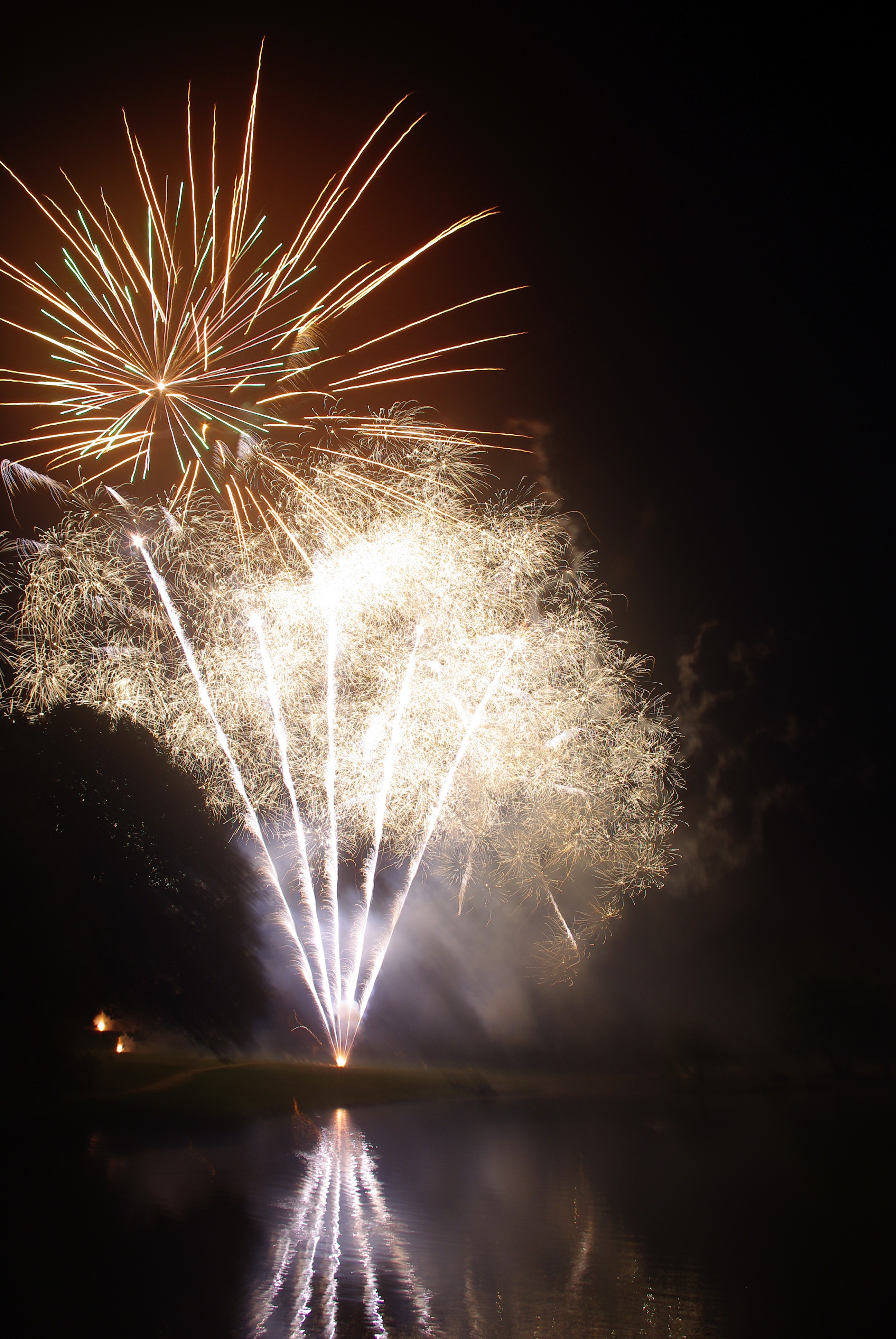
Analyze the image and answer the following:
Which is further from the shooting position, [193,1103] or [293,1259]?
[193,1103]

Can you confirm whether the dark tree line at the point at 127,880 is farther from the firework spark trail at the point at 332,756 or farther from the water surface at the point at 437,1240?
the water surface at the point at 437,1240

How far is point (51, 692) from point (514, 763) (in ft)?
36.6

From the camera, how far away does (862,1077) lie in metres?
61.8

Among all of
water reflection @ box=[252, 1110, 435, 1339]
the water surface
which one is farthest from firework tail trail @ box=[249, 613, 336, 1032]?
water reflection @ box=[252, 1110, 435, 1339]

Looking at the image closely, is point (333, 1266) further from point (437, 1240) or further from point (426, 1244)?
point (437, 1240)

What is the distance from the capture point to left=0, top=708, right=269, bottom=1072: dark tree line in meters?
15.0

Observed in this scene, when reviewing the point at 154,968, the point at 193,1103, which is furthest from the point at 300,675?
the point at 193,1103

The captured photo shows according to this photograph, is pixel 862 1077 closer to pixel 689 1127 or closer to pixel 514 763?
pixel 689 1127

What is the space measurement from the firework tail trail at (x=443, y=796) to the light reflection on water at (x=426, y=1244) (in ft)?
28.0

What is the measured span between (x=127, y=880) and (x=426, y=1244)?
1239 cm

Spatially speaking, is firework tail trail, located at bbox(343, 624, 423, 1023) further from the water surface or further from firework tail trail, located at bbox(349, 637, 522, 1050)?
the water surface

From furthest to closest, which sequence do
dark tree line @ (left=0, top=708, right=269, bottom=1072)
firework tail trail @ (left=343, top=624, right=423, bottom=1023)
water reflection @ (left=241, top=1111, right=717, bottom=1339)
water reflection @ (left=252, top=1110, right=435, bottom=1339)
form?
firework tail trail @ (left=343, top=624, right=423, bottom=1023) < dark tree line @ (left=0, top=708, right=269, bottom=1072) < water reflection @ (left=241, top=1111, right=717, bottom=1339) < water reflection @ (left=252, top=1110, right=435, bottom=1339)

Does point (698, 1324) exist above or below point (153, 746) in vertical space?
below

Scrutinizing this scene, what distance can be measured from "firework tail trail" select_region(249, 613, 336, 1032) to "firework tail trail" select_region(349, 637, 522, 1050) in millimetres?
1505
